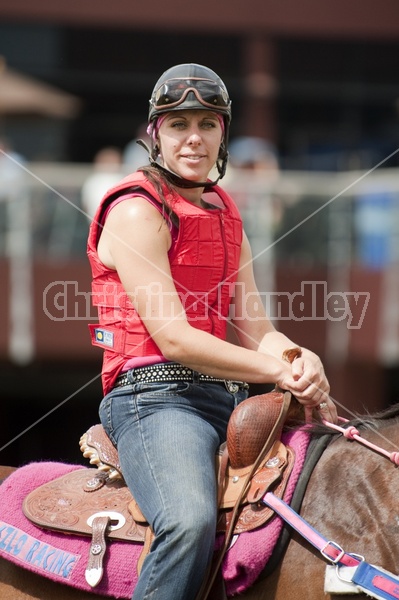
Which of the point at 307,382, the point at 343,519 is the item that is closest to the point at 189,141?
the point at 307,382

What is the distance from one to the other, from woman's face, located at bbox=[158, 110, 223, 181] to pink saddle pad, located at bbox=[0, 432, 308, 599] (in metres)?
1.22

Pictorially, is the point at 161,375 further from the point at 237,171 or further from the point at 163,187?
the point at 237,171

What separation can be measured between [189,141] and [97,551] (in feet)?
5.72

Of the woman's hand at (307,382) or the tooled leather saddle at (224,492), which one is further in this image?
the woman's hand at (307,382)

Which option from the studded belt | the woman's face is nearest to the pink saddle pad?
the studded belt

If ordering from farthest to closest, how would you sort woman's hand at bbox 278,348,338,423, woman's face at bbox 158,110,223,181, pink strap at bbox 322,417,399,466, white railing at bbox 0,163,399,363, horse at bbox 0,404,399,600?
1. white railing at bbox 0,163,399,363
2. woman's face at bbox 158,110,223,181
3. woman's hand at bbox 278,348,338,423
4. pink strap at bbox 322,417,399,466
5. horse at bbox 0,404,399,600

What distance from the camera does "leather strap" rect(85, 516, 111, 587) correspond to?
3707mm

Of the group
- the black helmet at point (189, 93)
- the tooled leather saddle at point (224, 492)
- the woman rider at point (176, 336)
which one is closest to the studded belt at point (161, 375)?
the woman rider at point (176, 336)

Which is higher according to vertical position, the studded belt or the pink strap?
the studded belt

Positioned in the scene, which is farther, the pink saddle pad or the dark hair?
the dark hair

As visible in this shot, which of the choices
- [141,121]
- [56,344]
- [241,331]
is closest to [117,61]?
[141,121]

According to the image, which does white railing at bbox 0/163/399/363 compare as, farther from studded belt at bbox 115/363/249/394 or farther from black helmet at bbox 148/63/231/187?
studded belt at bbox 115/363/249/394

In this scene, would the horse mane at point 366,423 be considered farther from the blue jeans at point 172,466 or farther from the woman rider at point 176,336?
the blue jeans at point 172,466

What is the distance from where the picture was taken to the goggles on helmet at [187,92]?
404 centimetres
